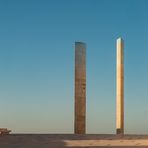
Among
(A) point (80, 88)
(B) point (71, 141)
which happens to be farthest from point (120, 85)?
(B) point (71, 141)

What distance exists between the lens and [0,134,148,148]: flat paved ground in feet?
36.4

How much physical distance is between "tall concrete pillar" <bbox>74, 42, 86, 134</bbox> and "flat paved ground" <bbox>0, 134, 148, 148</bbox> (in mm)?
2477

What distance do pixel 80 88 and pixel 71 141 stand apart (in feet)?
13.8

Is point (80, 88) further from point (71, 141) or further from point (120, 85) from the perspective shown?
point (71, 141)

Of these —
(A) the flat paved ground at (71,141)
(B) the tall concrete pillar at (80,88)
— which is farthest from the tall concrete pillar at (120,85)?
(A) the flat paved ground at (71,141)

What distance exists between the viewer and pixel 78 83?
51.8 ft

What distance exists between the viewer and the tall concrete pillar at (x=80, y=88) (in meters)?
15.8

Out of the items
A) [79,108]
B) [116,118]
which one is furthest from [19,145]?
[116,118]

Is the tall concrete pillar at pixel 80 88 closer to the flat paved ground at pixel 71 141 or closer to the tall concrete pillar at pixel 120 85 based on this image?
the tall concrete pillar at pixel 120 85

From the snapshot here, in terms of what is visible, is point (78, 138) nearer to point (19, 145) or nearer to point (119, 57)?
point (19, 145)

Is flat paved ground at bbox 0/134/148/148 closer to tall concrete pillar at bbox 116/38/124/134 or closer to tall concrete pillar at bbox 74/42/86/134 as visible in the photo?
tall concrete pillar at bbox 74/42/86/134

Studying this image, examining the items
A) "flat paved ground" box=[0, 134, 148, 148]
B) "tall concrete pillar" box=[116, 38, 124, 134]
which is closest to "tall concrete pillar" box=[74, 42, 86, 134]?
"tall concrete pillar" box=[116, 38, 124, 134]

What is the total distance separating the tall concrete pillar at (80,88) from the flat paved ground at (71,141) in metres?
2.48

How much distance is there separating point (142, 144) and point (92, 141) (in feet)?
4.77
